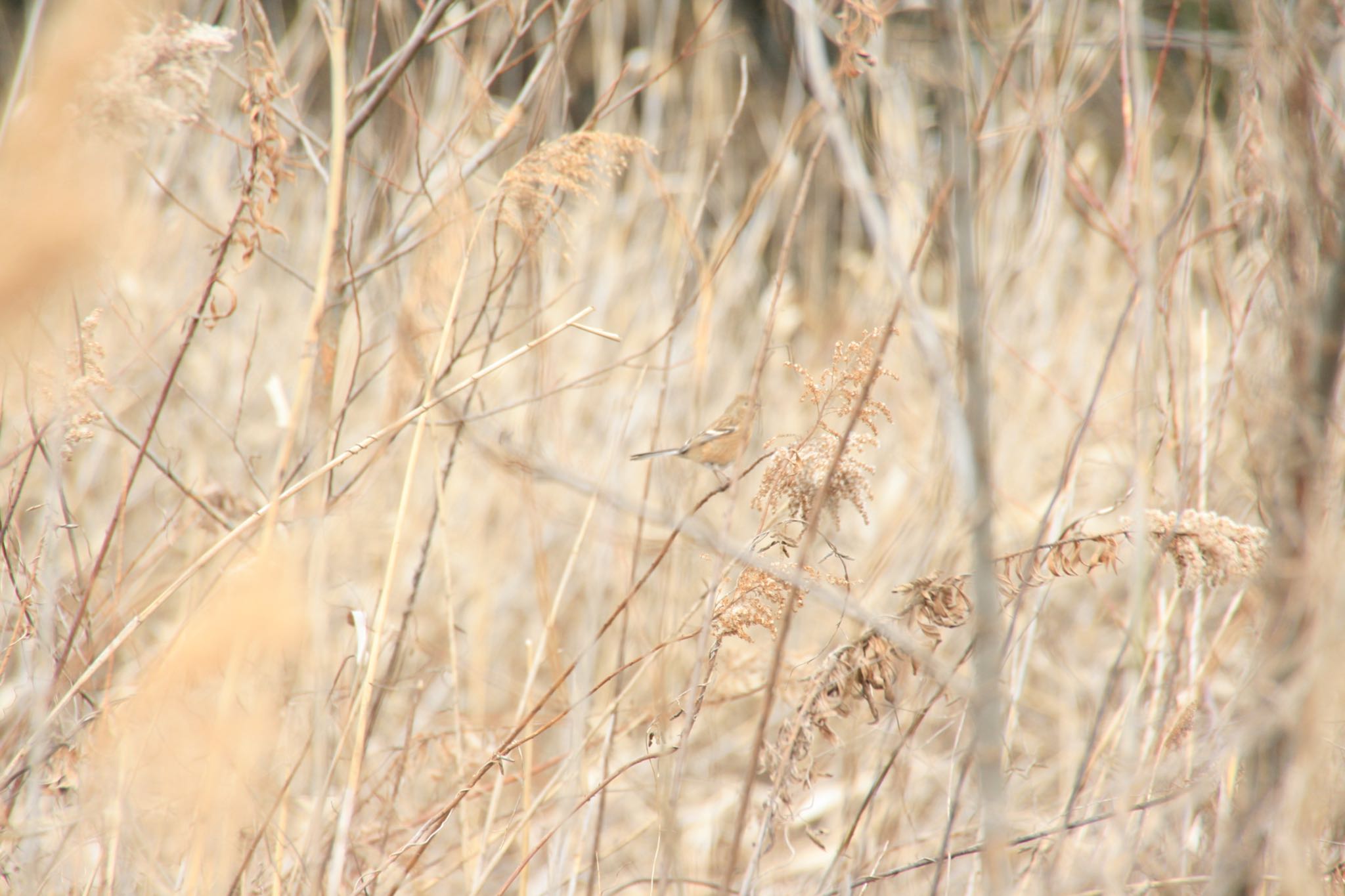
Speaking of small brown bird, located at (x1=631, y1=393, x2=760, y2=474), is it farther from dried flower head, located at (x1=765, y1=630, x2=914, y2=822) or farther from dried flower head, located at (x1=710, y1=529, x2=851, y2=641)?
dried flower head, located at (x1=765, y1=630, x2=914, y2=822)

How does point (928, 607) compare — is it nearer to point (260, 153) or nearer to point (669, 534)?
point (669, 534)

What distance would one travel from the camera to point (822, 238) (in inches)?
168

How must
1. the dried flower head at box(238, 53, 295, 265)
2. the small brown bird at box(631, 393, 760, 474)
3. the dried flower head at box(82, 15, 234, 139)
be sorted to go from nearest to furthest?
1. the dried flower head at box(82, 15, 234, 139)
2. the dried flower head at box(238, 53, 295, 265)
3. the small brown bird at box(631, 393, 760, 474)

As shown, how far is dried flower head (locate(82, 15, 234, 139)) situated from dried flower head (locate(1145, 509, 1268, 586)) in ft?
4.48

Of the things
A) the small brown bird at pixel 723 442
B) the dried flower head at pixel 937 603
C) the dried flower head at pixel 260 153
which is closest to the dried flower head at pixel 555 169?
the dried flower head at pixel 260 153

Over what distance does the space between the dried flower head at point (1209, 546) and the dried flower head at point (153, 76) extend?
137 centimetres

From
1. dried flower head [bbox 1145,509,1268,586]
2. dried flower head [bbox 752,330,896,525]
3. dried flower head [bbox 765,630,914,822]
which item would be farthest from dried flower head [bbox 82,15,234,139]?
dried flower head [bbox 1145,509,1268,586]

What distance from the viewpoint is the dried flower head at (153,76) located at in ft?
3.73

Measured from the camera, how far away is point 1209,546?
119cm

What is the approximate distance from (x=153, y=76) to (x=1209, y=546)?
149cm

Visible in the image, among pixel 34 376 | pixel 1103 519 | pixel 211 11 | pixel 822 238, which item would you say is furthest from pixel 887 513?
pixel 34 376

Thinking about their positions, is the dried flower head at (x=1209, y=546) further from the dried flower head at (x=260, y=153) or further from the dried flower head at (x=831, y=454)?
the dried flower head at (x=260, y=153)

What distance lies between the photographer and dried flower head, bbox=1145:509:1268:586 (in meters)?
1.18

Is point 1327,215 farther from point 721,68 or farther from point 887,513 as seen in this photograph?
point 721,68
